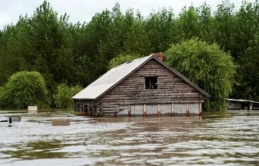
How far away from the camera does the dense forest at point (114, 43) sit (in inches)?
3730

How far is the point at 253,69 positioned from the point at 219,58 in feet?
65.8

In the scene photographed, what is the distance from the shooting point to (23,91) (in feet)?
289

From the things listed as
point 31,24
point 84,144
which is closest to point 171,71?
point 84,144

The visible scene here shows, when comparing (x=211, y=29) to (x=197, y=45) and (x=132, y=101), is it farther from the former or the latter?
(x=132, y=101)

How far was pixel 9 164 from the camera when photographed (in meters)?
21.3

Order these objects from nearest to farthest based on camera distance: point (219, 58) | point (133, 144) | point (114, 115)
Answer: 1. point (133, 144)
2. point (114, 115)
3. point (219, 58)

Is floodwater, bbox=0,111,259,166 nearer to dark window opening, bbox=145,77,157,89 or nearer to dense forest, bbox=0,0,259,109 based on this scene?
dark window opening, bbox=145,77,157,89

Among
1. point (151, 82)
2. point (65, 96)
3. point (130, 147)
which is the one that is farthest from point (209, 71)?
point (130, 147)

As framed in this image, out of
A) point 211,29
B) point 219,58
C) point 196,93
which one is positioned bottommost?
point 196,93

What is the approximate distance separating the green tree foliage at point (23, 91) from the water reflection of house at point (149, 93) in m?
32.2

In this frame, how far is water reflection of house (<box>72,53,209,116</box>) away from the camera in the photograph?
56.7 m

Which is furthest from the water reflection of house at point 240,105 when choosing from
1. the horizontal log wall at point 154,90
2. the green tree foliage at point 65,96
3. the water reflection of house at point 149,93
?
the green tree foliage at point 65,96

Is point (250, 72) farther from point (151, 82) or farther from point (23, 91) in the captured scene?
point (23, 91)

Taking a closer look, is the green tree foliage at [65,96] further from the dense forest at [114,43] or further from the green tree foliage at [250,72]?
the green tree foliage at [250,72]
